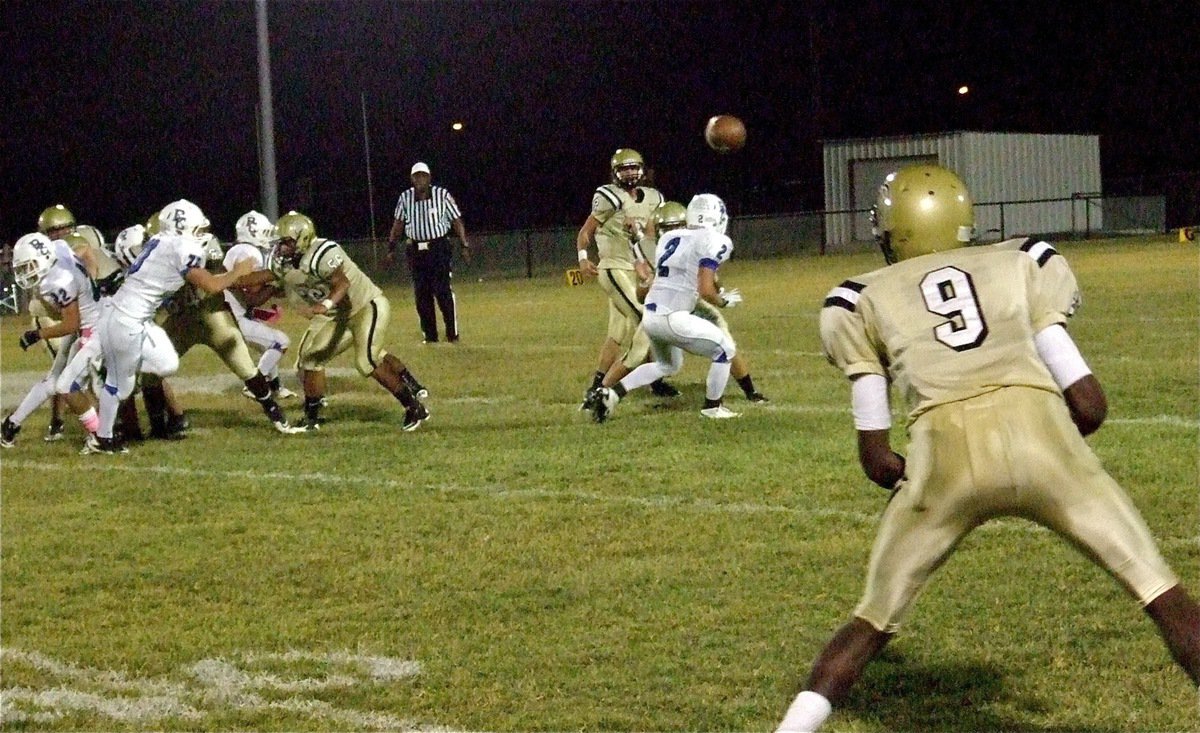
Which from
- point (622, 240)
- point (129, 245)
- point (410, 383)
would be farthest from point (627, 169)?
point (129, 245)

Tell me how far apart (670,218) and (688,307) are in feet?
2.15

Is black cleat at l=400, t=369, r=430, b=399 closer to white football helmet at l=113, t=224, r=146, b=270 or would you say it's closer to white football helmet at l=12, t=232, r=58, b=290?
white football helmet at l=113, t=224, r=146, b=270

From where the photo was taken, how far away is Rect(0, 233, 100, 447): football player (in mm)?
8423

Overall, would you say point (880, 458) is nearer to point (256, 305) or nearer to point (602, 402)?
point (602, 402)

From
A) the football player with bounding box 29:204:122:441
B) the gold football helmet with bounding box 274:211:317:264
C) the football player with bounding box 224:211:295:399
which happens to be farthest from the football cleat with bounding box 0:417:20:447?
the gold football helmet with bounding box 274:211:317:264

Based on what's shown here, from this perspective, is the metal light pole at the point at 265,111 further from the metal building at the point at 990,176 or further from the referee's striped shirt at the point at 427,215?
the metal building at the point at 990,176

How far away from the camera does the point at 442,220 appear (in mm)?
14703

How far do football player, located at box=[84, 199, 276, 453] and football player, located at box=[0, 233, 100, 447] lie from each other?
24 cm

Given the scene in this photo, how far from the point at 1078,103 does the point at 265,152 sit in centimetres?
4199

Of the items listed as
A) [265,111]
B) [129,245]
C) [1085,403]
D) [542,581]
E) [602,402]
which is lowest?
[542,581]

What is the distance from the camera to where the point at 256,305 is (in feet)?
32.8

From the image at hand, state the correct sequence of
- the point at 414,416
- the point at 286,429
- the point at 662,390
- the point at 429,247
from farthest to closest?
the point at 429,247, the point at 662,390, the point at 286,429, the point at 414,416

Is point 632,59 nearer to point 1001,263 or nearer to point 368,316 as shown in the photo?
point 368,316

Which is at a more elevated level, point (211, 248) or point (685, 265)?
point (211, 248)
